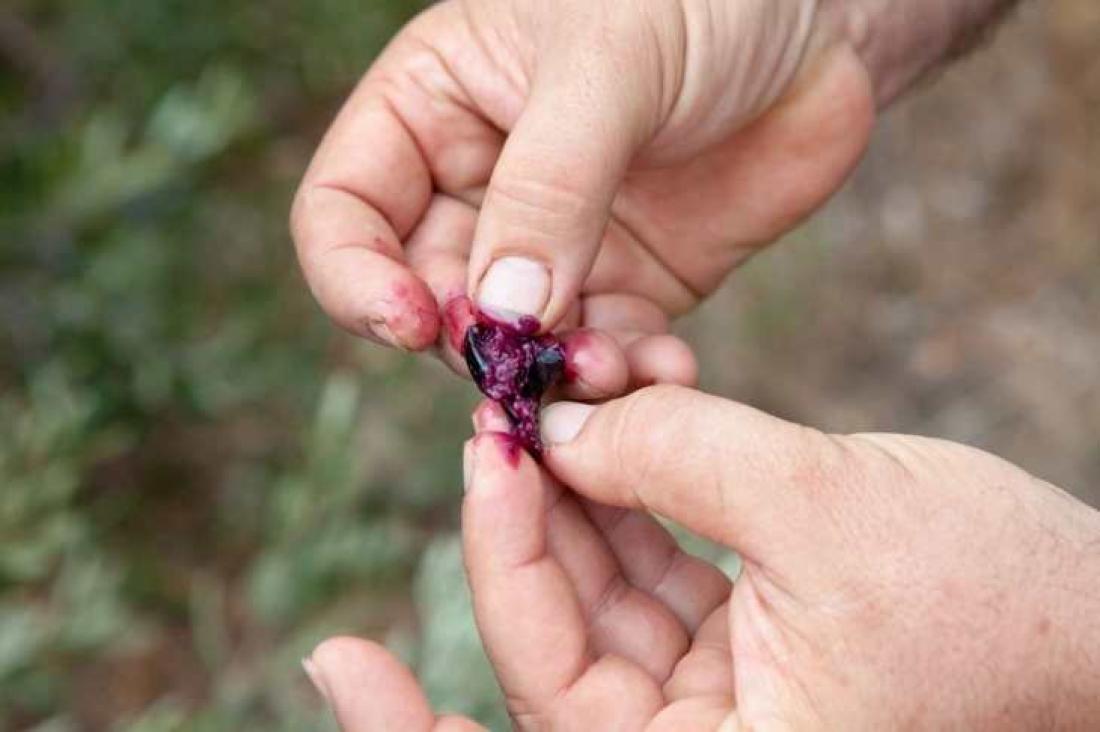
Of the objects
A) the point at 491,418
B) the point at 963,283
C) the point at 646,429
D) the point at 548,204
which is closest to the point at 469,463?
the point at 491,418

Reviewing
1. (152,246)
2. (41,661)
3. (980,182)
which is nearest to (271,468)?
(152,246)

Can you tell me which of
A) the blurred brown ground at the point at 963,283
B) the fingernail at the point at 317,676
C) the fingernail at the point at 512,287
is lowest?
the blurred brown ground at the point at 963,283

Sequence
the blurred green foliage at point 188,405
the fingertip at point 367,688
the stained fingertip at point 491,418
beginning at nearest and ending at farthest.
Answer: the fingertip at point 367,688 < the stained fingertip at point 491,418 < the blurred green foliage at point 188,405

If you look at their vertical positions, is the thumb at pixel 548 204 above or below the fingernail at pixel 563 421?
above

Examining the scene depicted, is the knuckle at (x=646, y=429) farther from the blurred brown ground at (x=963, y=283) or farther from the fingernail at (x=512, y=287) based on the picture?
the blurred brown ground at (x=963, y=283)

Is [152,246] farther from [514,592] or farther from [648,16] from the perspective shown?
[514,592]

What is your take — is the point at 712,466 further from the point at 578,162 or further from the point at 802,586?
the point at 578,162

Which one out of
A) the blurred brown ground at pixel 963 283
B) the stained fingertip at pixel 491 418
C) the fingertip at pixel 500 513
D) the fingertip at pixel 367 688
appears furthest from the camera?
the blurred brown ground at pixel 963 283

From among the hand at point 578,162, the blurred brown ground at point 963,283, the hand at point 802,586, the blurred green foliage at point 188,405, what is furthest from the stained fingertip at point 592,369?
the blurred brown ground at point 963,283
